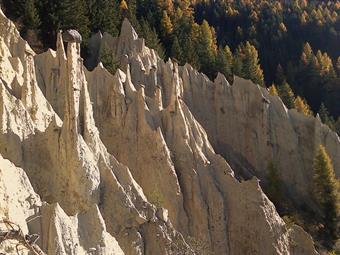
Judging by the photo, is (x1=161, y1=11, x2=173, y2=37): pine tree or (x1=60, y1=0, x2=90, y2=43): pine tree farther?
(x1=161, y1=11, x2=173, y2=37): pine tree

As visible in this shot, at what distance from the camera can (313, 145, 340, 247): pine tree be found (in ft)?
117

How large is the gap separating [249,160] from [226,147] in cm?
233

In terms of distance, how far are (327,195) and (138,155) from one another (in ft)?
55.1

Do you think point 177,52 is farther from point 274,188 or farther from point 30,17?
point 274,188

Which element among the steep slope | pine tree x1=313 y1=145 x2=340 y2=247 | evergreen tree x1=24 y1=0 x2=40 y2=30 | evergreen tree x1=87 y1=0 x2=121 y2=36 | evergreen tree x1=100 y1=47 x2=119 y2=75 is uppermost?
evergreen tree x1=87 y1=0 x2=121 y2=36

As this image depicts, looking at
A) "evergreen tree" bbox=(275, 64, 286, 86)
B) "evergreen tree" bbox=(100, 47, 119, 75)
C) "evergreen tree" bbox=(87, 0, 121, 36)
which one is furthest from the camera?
"evergreen tree" bbox=(275, 64, 286, 86)

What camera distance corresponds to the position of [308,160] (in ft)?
137

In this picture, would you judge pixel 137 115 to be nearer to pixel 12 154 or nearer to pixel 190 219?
pixel 190 219

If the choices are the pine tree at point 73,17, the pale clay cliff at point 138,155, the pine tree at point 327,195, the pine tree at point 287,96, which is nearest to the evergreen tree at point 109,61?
the pale clay cliff at point 138,155

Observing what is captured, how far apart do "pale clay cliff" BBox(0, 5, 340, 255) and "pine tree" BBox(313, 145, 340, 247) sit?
308 cm

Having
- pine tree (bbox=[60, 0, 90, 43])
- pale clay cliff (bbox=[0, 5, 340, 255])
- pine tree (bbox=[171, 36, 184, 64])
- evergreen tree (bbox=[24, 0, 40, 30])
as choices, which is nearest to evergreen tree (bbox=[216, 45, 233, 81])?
pine tree (bbox=[171, 36, 184, 64])

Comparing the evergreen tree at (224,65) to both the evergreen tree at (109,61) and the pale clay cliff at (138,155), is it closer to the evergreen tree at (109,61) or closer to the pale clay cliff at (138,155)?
the pale clay cliff at (138,155)

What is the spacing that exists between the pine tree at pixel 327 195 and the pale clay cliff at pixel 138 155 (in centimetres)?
308

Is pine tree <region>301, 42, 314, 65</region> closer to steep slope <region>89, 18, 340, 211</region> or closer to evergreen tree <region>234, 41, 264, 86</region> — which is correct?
evergreen tree <region>234, 41, 264, 86</region>
